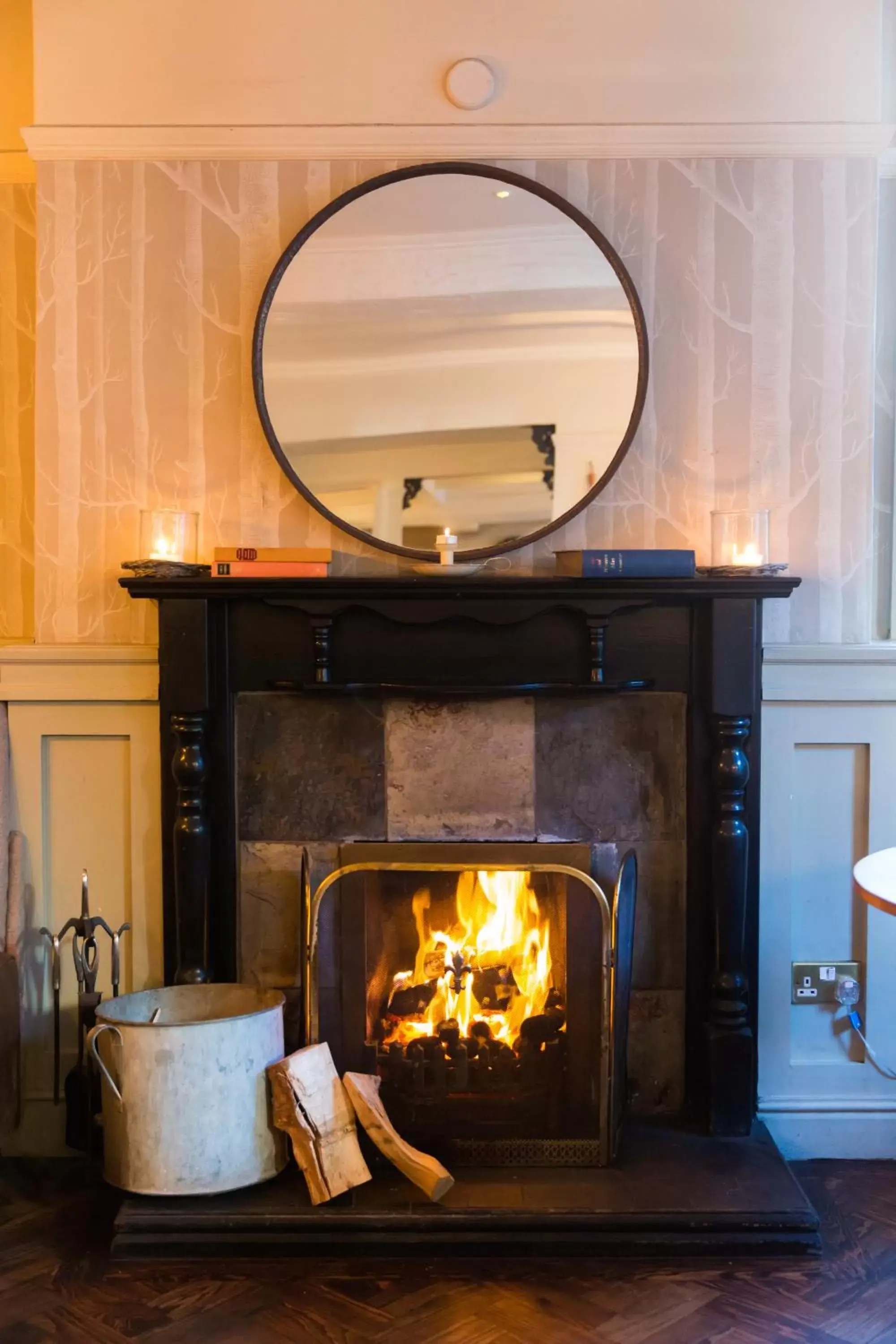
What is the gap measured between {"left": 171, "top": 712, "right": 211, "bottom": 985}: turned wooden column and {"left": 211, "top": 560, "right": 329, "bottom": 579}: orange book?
30 centimetres

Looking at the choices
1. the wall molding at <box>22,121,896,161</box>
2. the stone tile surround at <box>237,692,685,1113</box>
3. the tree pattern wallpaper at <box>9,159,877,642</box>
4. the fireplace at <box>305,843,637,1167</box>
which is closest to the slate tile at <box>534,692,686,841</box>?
the stone tile surround at <box>237,692,685,1113</box>

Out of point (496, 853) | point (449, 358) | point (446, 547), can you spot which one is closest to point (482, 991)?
point (496, 853)

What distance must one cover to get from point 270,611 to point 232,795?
1.34 ft

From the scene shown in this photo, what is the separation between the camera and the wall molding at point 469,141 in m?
2.46

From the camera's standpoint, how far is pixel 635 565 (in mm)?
2289

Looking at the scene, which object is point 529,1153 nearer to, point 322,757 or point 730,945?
point 730,945

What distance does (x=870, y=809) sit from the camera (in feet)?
8.28

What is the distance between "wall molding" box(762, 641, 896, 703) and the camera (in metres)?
2.48

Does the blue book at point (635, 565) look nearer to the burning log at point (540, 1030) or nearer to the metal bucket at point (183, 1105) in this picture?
the burning log at point (540, 1030)

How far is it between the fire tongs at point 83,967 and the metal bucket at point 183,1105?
0.22m

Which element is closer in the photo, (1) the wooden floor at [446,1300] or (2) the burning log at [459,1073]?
(1) the wooden floor at [446,1300]

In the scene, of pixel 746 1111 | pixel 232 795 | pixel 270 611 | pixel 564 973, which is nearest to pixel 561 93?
pixel 270 611

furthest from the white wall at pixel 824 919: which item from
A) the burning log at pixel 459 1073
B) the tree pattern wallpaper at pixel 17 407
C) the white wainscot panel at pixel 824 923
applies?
the tree pattern wallpaper at pixel 17 407

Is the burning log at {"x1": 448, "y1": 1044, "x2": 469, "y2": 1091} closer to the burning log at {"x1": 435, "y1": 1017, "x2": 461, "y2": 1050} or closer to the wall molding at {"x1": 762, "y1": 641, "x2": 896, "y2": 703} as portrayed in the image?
the burning log at {"x1": 435, "y1": 1017, "x2": 461, "y2": 1050}
